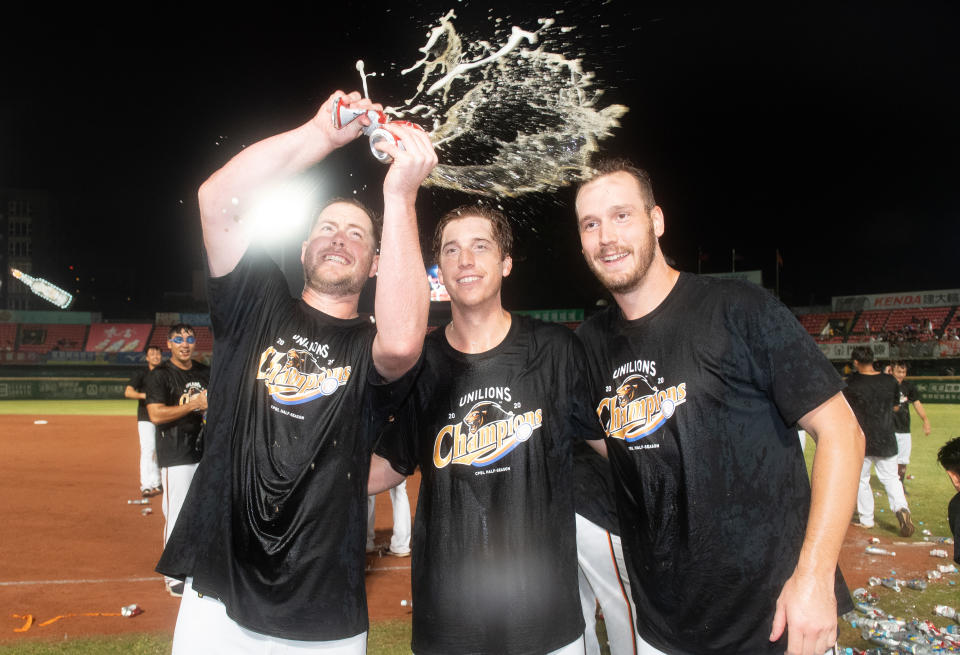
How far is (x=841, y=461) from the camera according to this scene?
2.03 metres

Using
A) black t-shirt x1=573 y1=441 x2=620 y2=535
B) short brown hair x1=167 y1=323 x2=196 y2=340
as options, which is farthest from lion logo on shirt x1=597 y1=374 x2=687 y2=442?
short brown hair x1=167 y1=323 x2=196 y2=340

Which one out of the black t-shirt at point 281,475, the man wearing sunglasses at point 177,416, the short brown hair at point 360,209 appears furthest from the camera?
the man wearing sunglasses at point 177,416

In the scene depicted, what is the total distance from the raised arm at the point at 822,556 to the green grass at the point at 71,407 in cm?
2512

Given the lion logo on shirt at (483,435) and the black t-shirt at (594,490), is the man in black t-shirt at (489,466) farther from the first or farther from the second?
the black t-shirt at (594,490)

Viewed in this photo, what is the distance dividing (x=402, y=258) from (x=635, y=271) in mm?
1039

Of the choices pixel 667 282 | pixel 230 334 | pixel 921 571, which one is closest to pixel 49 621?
pixel 230 334

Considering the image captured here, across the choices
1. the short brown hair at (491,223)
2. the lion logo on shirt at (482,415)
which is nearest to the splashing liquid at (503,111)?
the short brown hair at (491,223)

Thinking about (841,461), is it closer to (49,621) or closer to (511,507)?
(511,507)

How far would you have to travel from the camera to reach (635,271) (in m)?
2.52

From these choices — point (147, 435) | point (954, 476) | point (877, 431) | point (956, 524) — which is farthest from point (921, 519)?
point (147, 435)

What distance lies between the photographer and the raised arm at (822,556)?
1.98m

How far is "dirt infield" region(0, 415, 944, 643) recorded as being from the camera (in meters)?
5.18

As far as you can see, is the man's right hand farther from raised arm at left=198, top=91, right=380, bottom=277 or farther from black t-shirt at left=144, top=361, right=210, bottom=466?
black t-shirt at left=144, top=361, right=210, bottom=466

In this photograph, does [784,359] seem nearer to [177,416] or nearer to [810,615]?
[810,615]
